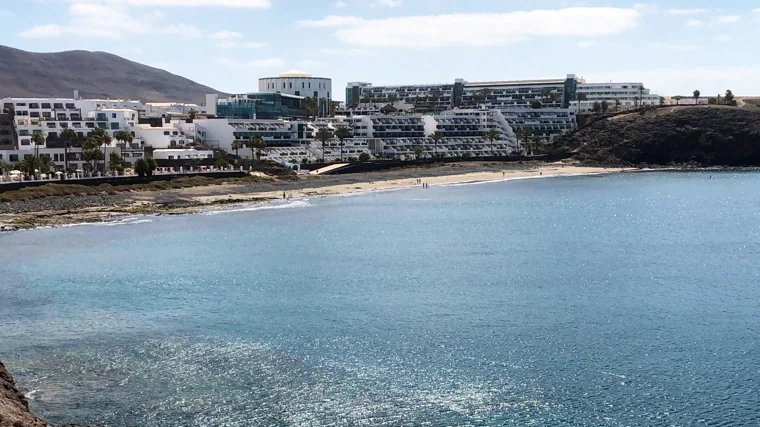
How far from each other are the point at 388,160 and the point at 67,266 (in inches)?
3742

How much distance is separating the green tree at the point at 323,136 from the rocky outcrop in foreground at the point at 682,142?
185 ft

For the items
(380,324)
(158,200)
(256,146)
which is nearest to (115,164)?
(158,200)

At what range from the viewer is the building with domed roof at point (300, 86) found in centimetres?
19162

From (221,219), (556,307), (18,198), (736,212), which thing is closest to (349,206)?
(221,219)

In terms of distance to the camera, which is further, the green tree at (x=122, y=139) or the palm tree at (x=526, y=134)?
the palm tree at (x=526, y=134)

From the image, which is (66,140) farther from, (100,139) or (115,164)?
(115,164)

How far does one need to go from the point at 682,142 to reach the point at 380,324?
14790cm

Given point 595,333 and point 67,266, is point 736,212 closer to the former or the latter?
point 595,333

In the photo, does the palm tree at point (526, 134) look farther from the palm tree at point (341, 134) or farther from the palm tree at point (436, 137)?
the palm tree at point (341, 134)

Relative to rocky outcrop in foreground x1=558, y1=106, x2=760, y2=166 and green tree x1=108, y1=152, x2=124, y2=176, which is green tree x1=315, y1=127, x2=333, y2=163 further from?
rocky outcrop in foreground x1=558, y1=106, x2=760, y2=166

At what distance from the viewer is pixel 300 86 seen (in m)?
192

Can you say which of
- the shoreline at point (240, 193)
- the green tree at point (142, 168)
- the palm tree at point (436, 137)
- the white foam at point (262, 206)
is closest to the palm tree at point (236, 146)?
the shoreline at point (240, 193)

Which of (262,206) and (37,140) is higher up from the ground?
(37,140)

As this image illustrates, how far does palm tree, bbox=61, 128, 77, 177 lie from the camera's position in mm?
100125
